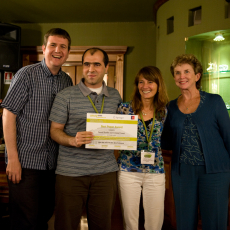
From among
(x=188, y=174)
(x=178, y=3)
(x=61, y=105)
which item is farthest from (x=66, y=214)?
(x=178, y=3)

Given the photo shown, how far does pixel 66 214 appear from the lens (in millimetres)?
1449

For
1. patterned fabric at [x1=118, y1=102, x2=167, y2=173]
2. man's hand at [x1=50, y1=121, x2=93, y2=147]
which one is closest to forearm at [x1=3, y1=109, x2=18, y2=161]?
man's hand at [x1=50, y1=121, x2=93, y2=147]

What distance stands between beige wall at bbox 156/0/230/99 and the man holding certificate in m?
1.89

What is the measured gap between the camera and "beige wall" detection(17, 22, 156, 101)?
14.0 feet

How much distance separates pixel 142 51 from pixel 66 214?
11.4 feet

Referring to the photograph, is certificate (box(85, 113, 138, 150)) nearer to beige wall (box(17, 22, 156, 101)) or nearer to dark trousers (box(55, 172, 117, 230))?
dark trousers (box(55, 172, 117, 230))

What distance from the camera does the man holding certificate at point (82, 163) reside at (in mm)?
1455

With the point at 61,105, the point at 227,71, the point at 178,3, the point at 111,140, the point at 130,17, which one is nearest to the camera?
the point at 111,140

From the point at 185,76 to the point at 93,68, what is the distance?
Answer: 0.67 meters

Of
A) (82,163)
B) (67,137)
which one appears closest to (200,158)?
(82,163)

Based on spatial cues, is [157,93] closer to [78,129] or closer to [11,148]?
[78,129]

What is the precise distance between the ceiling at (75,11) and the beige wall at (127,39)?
0.41ft

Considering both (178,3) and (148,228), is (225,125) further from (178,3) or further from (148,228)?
(178,3)

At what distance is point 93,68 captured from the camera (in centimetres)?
153
